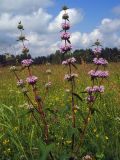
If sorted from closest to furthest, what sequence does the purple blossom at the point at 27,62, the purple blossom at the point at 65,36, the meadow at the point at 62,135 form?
the purple blossom at the point at 27,62, the purple blossom at the point at 65,36, the meadow at the point at 62,135

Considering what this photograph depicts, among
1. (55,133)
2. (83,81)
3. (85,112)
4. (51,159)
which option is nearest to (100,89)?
(51,159)

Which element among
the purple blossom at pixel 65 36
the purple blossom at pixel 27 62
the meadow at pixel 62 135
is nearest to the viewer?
the purple blossom at pixel 27 62

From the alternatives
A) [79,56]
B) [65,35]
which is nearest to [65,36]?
[65,35]

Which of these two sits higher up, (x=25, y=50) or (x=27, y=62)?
(x=25, y=50)

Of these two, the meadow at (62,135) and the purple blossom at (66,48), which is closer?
the purple blossom at (66,48)

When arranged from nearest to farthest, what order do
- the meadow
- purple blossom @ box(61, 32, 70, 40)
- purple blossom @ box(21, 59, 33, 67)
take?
purple blossom @ box(21, 59, 33, 67)
purple blossom @ box(61, 32, 70, 40)
the meadow

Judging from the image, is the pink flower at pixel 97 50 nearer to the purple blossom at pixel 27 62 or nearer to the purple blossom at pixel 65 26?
the purple blossom at pixel 65 26

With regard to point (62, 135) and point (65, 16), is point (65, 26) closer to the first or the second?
point (65, 16)

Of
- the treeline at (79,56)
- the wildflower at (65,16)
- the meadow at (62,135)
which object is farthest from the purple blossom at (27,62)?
the wildflower at (65,16)

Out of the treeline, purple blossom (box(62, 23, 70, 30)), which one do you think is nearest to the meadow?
the treeline

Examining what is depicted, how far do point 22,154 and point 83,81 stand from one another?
18.6 feet

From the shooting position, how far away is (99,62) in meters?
3.40

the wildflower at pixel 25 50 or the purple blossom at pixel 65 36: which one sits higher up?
the purple blossom at pixel 65 36

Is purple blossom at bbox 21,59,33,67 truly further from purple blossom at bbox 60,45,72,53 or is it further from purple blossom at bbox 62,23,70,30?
purple blossom at bbox 62,23,70,30
